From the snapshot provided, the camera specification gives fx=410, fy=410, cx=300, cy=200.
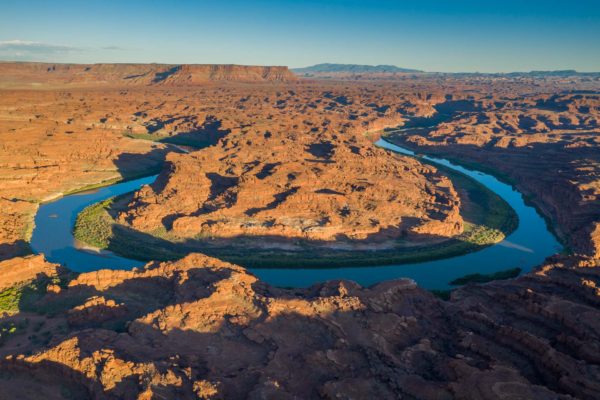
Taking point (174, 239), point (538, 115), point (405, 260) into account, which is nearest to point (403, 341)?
point (405, 260)

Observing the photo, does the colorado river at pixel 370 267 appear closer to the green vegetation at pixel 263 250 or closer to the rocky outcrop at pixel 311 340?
the green vegetation at pixel 263 250

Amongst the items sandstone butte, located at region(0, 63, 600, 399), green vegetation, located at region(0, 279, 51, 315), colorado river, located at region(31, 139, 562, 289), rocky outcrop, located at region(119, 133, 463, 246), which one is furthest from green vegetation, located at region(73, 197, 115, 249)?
green vegetation, located at region(0, 279, 51, 315)

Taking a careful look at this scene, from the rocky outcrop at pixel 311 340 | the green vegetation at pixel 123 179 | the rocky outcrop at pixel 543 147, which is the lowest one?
the rocky outcrop at pixel 311 340

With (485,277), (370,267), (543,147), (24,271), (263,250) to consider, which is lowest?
(370,267)

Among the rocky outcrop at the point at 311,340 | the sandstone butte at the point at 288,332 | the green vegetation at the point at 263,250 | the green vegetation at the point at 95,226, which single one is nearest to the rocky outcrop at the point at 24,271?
the sandstone butte at the point at 288,332

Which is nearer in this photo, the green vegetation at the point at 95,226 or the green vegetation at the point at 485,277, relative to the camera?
the green vegetation at the point at 485,277

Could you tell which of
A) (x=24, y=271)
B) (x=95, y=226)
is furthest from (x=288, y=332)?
(x=95, y=226)

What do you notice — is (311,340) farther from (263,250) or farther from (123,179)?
(123,179)
